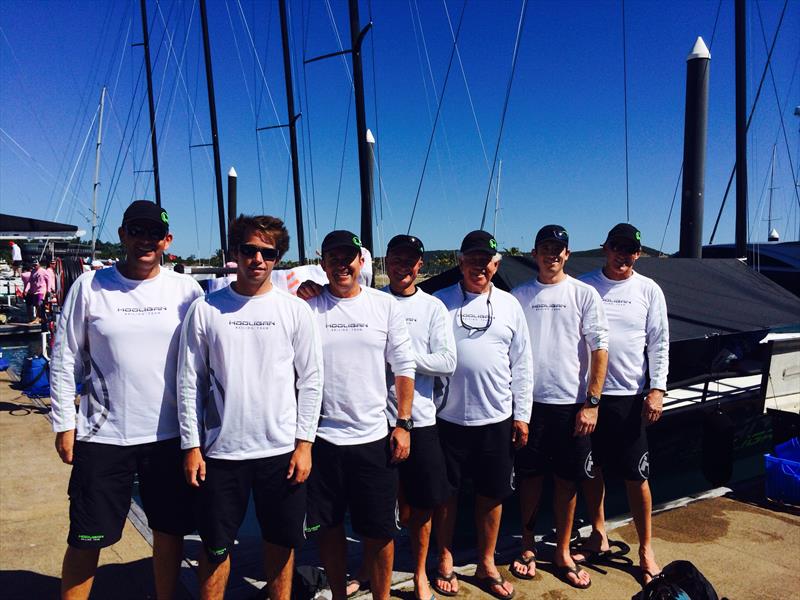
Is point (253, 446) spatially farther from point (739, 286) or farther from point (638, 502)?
point (739, 286)

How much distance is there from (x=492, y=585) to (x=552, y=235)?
2.07 metres

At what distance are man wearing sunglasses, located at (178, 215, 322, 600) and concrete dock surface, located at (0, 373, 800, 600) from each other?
2.53 ft

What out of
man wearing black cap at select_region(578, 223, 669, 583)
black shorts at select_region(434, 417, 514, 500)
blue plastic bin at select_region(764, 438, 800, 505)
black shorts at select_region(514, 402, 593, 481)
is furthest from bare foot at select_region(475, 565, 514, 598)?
blue plastic bin at select_region(764, 438, 800, 505)

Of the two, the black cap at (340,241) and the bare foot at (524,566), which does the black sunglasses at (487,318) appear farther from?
the bare foot at (524,566)

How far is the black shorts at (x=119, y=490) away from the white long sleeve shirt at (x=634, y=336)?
8.19 ft

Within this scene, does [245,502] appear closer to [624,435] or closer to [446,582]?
[446,582]

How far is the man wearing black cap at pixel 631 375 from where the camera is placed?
3.38 m

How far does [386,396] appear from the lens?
2.71 m

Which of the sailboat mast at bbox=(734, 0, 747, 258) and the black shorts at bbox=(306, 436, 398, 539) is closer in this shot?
the black shorts at bbox=(306, 436, 398, 539)

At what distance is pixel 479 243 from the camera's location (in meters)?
3.14

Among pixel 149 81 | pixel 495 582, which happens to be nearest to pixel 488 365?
pixel 495 582

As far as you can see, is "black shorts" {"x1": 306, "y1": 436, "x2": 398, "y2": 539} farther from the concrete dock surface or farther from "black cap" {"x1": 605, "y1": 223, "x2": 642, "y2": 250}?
"black cap" {"x1": 605, "y1": 223, "x2": 642, "y2": 250}

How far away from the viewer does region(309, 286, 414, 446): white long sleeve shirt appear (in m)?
2.55

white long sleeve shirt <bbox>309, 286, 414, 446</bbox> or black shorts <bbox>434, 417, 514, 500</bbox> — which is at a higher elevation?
white long sleeve shirt <bbox>309, 286, 414, 446</bbox>
